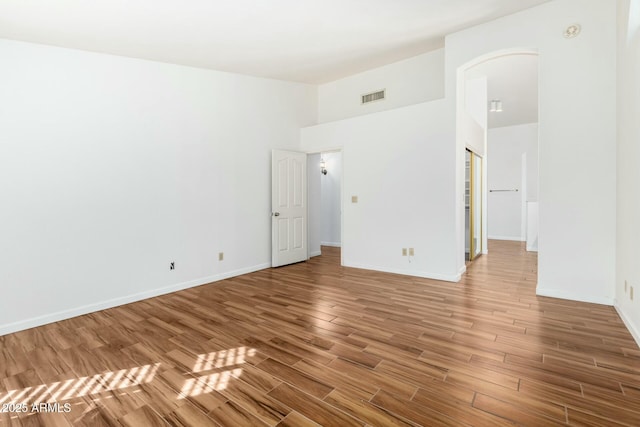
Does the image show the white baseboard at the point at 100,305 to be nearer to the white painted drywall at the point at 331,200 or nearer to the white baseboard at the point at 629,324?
the white painted drywall at the point at 331,200

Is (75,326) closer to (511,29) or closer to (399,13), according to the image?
(399,13)

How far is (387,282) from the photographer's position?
14.7 feet

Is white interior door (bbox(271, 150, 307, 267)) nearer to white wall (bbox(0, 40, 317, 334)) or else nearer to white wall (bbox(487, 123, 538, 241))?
white wall (bbox(0, 40, 317, 334))

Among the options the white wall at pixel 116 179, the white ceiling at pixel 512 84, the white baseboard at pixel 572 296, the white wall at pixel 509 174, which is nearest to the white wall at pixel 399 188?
the white baseboard at pixel 572 296

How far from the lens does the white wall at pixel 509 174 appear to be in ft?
28.0

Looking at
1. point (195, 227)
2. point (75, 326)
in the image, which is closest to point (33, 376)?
point (75, 326)

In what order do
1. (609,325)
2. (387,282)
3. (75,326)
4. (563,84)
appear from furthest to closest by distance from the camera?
(387,282), (563,84), (75,326), (609,325)

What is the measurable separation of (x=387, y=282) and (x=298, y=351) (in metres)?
2.29

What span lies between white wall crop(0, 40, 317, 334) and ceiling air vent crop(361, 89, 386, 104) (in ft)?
6.17

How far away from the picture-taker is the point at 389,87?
5527 mm

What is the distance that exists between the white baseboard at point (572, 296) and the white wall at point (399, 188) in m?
1.02

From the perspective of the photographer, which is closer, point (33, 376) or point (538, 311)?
point (33, 376)

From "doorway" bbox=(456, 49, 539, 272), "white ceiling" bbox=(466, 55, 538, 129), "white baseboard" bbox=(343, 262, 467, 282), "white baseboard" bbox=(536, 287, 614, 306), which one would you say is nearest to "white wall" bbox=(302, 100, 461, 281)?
"white baseboard" bbox=(343, 262, 467, 282)

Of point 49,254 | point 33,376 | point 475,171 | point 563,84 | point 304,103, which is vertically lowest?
point 33,376
